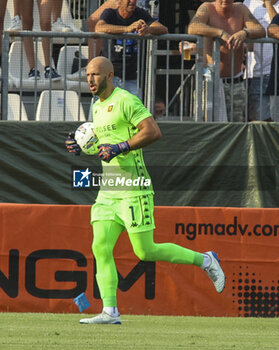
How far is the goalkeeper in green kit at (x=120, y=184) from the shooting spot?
7.88 metres

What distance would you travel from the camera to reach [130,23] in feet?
36.6

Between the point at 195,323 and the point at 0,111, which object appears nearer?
the point at 195,323

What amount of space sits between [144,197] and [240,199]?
11.5 ft

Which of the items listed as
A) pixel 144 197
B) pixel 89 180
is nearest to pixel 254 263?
pixel 144 197

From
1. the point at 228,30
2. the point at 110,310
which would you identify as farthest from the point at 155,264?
the point at 228,30

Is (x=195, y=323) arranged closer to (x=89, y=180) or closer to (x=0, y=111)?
(x=89, y=180)

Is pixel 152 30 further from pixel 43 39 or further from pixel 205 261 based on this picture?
pixel 205 261

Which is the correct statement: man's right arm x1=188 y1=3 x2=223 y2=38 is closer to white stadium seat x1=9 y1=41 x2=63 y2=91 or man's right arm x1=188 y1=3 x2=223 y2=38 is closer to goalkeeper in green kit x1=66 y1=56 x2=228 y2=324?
white stadium seat x1=9 y1=41 x2=63 y2=91

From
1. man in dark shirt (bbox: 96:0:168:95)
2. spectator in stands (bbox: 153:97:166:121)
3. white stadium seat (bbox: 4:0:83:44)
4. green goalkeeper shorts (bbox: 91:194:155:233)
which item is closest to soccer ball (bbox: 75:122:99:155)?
green goalkeeper shorts (bbox: 91:194:155:233)

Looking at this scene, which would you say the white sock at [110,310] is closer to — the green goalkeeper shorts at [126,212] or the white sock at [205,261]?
the green goalkeeper shorts at [126,212]

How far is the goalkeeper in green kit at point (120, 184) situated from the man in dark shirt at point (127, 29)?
116 inches

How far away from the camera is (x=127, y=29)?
430 inches

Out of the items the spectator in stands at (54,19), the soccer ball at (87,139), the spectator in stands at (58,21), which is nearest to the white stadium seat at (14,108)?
the spectator in stands at (54,19)

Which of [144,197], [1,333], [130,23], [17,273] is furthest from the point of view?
[130,23]
